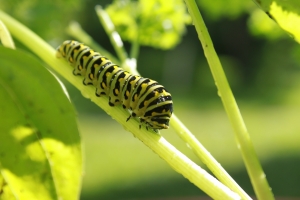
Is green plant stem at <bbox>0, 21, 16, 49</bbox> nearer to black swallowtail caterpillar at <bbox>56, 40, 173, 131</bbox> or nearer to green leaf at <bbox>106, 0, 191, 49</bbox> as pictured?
black swallowtail caterpillar at <bbox>56, 40, 173, 131</bbox>

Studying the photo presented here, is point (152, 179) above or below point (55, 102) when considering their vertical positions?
above

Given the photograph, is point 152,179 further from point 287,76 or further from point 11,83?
point 287,76

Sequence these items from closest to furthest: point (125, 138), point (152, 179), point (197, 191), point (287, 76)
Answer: point (197, 191) → point (152, 179) → point (125, 138) → point (287, 76)

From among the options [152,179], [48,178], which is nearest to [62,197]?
[48,178]

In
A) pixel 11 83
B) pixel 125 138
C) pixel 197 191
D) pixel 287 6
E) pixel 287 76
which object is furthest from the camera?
pixel 287 76

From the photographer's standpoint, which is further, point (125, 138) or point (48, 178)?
point (125, 138)

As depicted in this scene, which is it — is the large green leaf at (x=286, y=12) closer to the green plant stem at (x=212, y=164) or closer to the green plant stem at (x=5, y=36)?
the green plant stem at (x=212, y=164)

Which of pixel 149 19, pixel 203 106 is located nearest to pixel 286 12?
pixel 149 19

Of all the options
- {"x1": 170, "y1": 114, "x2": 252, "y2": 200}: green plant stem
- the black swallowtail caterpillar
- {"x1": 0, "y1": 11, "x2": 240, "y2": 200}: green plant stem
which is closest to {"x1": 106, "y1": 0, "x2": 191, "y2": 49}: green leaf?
the black swallowtail caterpillar
